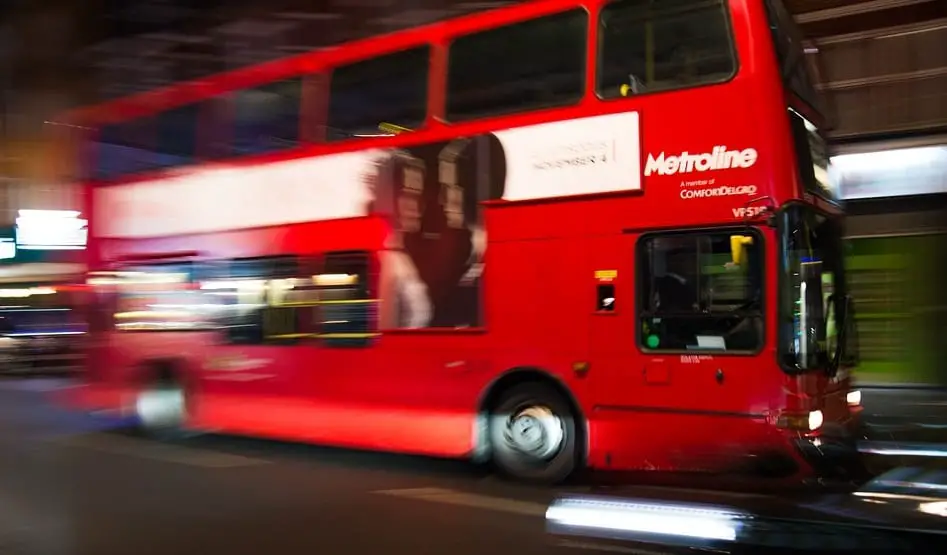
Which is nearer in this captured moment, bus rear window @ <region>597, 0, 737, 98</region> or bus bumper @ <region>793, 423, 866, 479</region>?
bus bumper @ <region>793, 423, 866, 479</region>

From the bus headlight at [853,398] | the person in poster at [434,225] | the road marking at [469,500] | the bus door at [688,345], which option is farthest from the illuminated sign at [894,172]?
the road marking at [469,500]

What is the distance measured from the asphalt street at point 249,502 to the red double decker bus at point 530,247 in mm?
384

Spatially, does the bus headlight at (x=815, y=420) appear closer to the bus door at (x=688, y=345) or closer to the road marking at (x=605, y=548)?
the bus door at (x=688, y=345)

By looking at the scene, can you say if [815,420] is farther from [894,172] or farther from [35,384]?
[35,384]

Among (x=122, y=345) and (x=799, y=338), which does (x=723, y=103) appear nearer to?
(x=799, y=338)

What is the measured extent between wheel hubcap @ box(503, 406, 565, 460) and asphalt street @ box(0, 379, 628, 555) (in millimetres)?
330

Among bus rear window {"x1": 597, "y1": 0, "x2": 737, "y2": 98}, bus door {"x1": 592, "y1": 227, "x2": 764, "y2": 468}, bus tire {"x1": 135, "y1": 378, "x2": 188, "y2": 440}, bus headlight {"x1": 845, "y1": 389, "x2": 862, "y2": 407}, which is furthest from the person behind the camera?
bus tire {"x1": 135, "y1": 378, "x2": 188, "y2": 440}

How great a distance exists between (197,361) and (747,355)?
597 cm

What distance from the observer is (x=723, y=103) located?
18.8 feet

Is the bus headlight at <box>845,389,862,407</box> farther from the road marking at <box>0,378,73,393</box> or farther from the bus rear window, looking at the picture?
the road marking at <box>0,378,73,393</box>

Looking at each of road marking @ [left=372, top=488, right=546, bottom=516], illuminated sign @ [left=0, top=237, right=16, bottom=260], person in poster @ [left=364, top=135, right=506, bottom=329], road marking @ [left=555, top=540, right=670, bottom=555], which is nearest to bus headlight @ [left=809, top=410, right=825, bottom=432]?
road marking @ [left=372, top=488, right=546, bottom=516]

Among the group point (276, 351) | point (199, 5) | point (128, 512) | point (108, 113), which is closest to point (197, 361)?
point (276, 351)

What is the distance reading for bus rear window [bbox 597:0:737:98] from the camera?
227 inches

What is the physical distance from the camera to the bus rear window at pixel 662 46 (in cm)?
577
